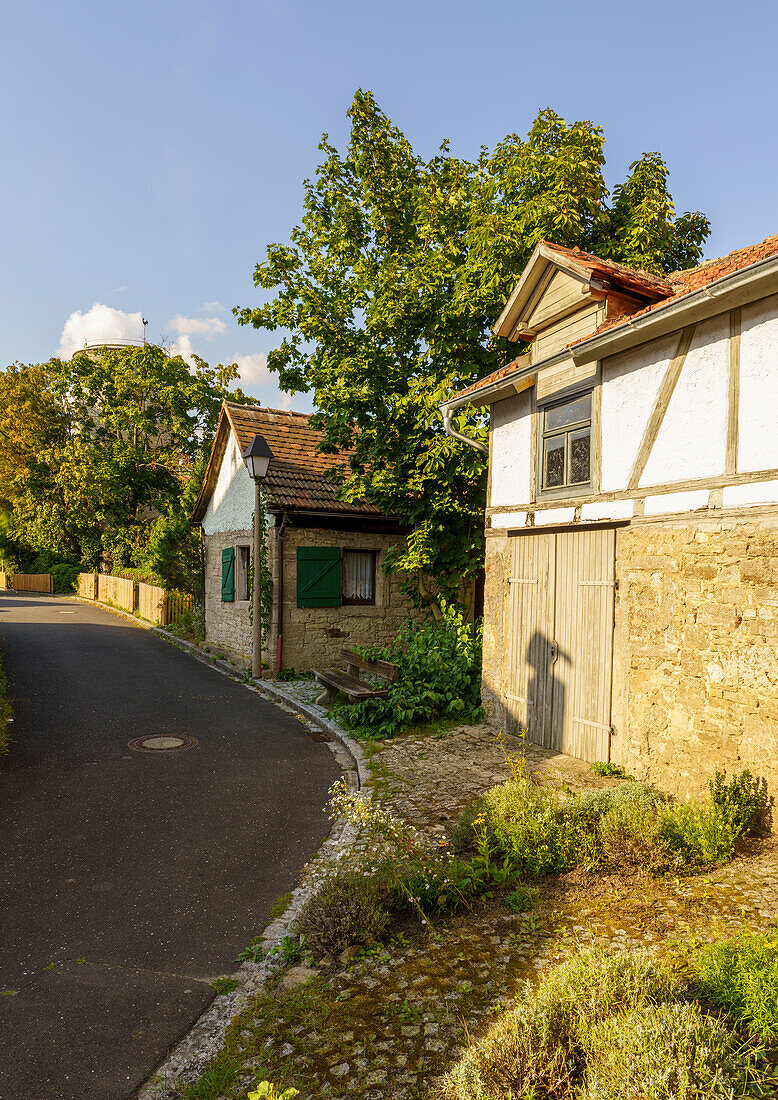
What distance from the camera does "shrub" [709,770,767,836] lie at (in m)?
4.93

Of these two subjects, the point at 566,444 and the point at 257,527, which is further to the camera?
the point at 257,527

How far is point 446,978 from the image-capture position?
333 cm

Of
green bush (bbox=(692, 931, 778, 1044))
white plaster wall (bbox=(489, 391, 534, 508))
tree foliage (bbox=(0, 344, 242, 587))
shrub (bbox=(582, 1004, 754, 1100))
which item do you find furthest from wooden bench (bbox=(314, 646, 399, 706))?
tree foliage (bbox=(0, 344, 242, 587))

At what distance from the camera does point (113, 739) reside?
8.43 metres

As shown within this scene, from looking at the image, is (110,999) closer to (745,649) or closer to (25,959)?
(25,959)

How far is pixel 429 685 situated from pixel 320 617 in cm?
432

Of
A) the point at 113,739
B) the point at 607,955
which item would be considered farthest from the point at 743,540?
the point at 113,739

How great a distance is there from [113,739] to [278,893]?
490 cm

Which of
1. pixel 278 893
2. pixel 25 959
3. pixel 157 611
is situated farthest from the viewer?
pixel 157 611

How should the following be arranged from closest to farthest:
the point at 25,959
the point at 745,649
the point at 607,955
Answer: the point at 607,955 < the point at 25,959 < the point at 745,649

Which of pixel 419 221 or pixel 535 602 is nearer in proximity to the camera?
pixel 535 602

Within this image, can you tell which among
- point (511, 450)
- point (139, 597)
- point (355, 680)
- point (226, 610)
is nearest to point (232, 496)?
point (226, 610)

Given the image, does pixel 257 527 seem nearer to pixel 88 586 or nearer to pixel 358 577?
pixel 358 577

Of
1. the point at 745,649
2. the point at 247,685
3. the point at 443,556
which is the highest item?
the point at 443,556
